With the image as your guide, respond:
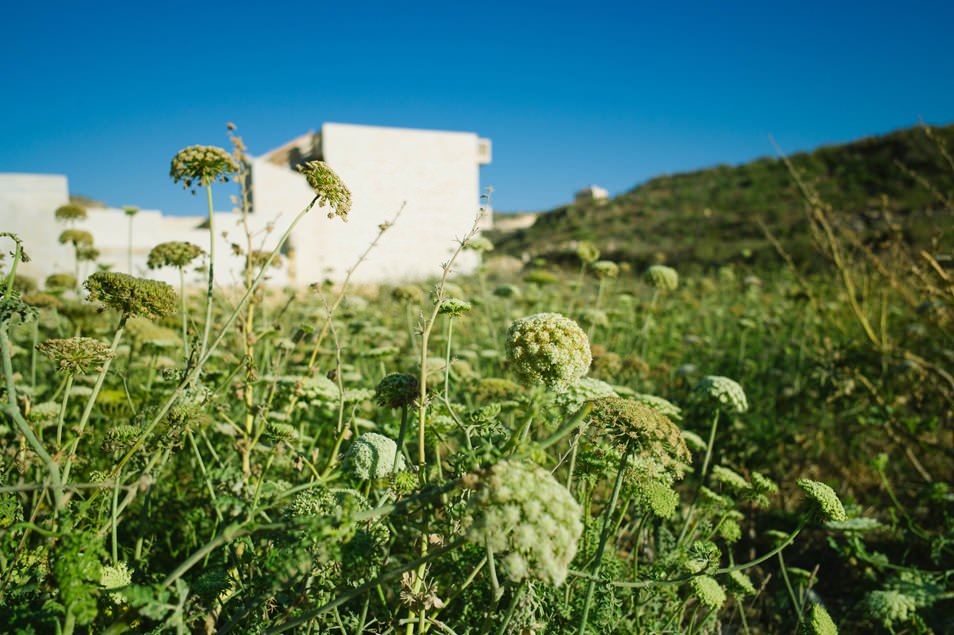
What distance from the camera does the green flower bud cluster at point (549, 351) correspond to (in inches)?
68.6

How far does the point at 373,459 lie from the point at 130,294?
3.21 feet

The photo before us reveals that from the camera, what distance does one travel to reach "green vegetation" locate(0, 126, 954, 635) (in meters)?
1.30

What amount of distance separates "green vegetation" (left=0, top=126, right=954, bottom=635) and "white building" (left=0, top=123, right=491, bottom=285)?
59.0 ft

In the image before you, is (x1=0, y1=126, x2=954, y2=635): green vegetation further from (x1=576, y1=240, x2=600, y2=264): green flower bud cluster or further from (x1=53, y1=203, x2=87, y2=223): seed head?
(x1=53, y1=203, x2=87, y2=223): seed head

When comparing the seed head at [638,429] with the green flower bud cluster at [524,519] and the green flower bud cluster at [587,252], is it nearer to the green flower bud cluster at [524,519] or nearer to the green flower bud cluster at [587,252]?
the green flower bud cluster at [524,519]

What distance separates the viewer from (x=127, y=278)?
1870 millimetres

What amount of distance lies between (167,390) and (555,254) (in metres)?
22.4

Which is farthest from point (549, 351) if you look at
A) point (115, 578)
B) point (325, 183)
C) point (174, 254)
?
point (174, 254)

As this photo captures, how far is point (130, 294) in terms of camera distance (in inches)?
73.4

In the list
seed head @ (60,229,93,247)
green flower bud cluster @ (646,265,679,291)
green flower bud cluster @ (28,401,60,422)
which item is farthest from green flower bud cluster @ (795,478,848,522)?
seed head @ (60,229,93,247)

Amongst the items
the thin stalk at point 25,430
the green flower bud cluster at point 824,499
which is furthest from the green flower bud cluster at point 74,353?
the green flower bud cluster at point 824,499

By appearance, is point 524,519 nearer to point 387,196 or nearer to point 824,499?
point 824,499

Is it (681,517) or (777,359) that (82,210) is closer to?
(681,517)

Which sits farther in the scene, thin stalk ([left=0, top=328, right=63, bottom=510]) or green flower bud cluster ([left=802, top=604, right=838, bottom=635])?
green flower bud cluster ([left=802, top=604, right=838, bottom=635])
